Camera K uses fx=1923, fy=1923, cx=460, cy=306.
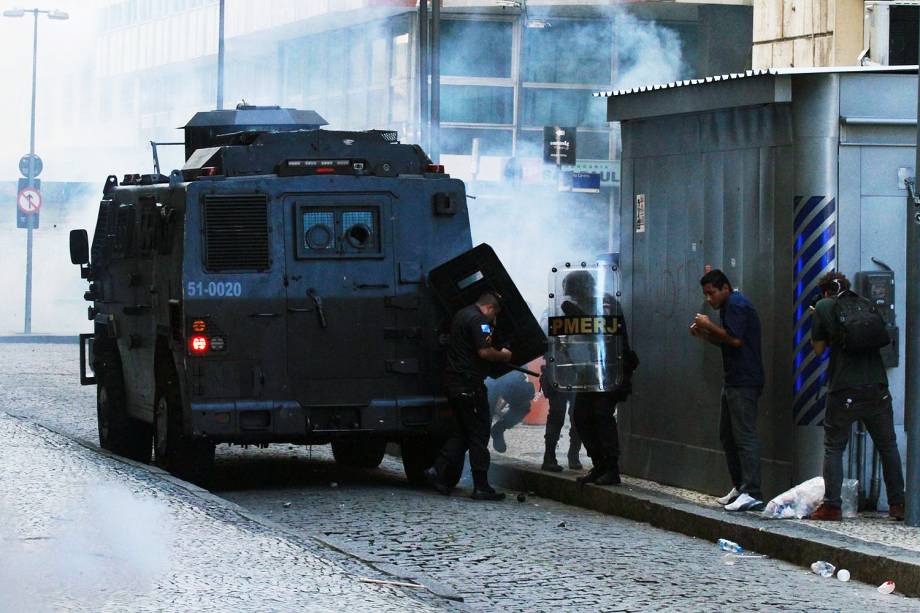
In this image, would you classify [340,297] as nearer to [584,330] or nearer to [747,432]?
[584,330]

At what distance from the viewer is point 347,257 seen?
14.0m

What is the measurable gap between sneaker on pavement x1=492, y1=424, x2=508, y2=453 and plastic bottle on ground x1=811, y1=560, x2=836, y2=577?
6.07 m

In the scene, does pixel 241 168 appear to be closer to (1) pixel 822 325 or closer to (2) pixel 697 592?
(1) pixel 822 325

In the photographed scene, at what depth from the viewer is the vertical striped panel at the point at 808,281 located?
12180 millimetres

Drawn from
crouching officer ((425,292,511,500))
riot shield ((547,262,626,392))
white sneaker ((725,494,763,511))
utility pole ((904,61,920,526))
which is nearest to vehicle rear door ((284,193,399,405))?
crouching officer ((425,292,511,500))

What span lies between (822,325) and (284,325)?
4035 mm

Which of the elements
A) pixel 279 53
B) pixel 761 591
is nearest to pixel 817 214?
pixel 761 591

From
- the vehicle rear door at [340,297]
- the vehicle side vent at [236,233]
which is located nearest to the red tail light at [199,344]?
the vehicle side vent at [236,233]

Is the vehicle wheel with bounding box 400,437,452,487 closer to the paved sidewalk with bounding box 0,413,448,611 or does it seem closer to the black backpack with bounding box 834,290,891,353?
the paved sidewalk with bounding box 0,413,448,611

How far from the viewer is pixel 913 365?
1134 centimetres

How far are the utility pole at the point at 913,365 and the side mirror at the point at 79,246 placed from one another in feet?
26.4

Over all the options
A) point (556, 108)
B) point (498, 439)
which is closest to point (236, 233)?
point (498, 439)

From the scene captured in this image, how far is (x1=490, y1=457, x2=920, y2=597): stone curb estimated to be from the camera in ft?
33.1

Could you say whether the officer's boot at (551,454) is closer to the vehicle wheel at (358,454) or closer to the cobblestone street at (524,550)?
the cobblestone street at (524,550)
